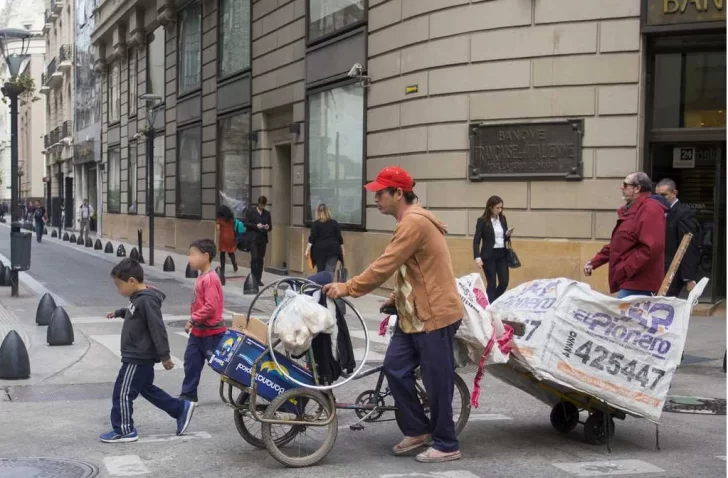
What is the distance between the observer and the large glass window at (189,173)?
94.9ft

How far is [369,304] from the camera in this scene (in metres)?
16.2

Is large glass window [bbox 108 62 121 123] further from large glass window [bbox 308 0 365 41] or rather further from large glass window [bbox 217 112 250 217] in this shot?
large glass window [bbox 308 0 365 41]

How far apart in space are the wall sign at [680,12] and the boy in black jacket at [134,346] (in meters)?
10.1

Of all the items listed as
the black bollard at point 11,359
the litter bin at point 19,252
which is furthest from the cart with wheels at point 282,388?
the litter bin at point 19,252

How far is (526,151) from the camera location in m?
15.0

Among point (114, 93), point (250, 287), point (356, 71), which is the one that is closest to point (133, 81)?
point (114, 93)

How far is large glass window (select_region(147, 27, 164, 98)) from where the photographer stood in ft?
110

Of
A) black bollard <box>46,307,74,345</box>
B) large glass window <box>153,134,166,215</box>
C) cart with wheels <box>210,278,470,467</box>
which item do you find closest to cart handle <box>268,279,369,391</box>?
cart with wheels <box>210,278,470,467</box>

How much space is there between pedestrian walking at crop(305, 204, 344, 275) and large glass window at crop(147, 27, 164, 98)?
1932cm

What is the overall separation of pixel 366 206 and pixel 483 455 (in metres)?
11.7

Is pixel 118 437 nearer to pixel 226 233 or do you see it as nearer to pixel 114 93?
pixel 226 233

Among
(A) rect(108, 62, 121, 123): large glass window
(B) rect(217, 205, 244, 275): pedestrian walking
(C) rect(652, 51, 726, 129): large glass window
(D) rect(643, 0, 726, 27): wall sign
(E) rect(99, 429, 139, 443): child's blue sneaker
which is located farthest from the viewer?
(A) rect(108, 62, 121, 123): large glass window

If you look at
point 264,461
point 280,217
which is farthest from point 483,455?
point 280,217

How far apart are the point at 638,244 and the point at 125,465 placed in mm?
4670
